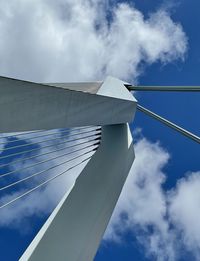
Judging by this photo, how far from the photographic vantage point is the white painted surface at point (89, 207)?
827cm

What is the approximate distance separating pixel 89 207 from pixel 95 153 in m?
1.37

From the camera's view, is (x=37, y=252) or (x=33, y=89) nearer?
(x=33, y=89)

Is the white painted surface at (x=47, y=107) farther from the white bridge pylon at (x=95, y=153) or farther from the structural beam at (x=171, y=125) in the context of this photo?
the structural beam at (x=171, y=125)

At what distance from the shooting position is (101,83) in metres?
8.52

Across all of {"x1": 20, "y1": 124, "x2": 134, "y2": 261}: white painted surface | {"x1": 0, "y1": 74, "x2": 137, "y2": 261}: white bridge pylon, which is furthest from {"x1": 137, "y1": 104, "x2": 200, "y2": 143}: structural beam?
{"x1": 20, "y1": 124, "x2": 134, "y2": 261}: white painted surface

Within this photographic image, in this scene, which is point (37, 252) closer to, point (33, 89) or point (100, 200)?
point (100, 200)

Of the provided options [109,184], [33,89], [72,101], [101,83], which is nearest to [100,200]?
[109,184]

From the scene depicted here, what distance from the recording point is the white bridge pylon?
4.99 meters

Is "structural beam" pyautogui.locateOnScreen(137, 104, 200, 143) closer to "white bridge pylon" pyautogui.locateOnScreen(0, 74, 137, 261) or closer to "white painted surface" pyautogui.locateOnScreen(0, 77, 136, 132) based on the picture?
"white bridge pylon" pyautogui.locateOnScreen(0, 74, 137, 261)

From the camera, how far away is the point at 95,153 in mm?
9969

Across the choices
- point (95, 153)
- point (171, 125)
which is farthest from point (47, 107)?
point (95, 153)

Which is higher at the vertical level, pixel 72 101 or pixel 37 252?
pixel 72 101

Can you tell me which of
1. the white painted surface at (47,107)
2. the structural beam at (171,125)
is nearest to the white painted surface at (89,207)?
the structural beam at (171,125)

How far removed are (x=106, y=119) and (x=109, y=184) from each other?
2911mm
